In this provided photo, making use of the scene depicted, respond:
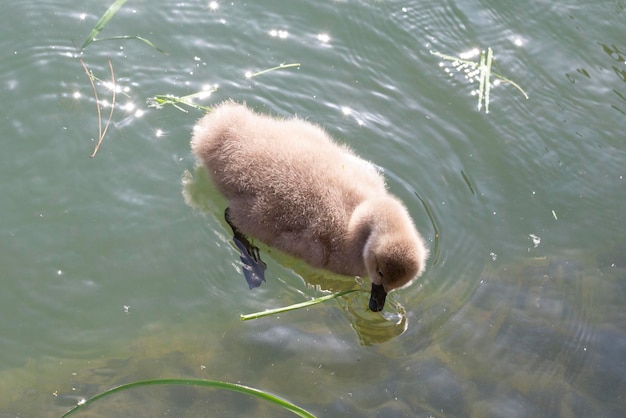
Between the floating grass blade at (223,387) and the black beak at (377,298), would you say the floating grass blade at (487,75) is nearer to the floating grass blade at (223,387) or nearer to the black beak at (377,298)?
the black beak at (377,298)

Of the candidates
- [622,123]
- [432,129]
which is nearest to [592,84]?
[622,123]

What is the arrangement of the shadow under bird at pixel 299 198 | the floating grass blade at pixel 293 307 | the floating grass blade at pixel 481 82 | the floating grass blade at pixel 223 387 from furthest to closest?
the floating grass blade at pixel 481 82, the shadow under bird at pixel 299 198, the floating grass blade at pixel 293 307, the floating grass blade at pixel 223 387

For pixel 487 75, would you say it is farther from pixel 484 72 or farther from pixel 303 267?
pixel 303 267

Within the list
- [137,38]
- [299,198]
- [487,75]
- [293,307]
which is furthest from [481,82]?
[137,38]

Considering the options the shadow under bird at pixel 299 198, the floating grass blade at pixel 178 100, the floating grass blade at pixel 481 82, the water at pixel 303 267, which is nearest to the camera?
the water at pixel 303 267

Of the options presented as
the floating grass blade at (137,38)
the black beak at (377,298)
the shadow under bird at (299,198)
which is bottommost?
the black beak at (377,298)

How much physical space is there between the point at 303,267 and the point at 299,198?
0.51 m

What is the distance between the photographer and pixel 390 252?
4445 mm

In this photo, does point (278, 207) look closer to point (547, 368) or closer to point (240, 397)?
point (240, 397)

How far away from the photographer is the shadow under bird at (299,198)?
4.69 metres

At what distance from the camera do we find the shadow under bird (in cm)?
469

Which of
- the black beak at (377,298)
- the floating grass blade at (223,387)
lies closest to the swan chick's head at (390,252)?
the black beak at (377,298)

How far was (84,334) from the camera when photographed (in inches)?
182

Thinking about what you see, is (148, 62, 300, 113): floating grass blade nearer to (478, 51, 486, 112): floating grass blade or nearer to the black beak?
the black beak
